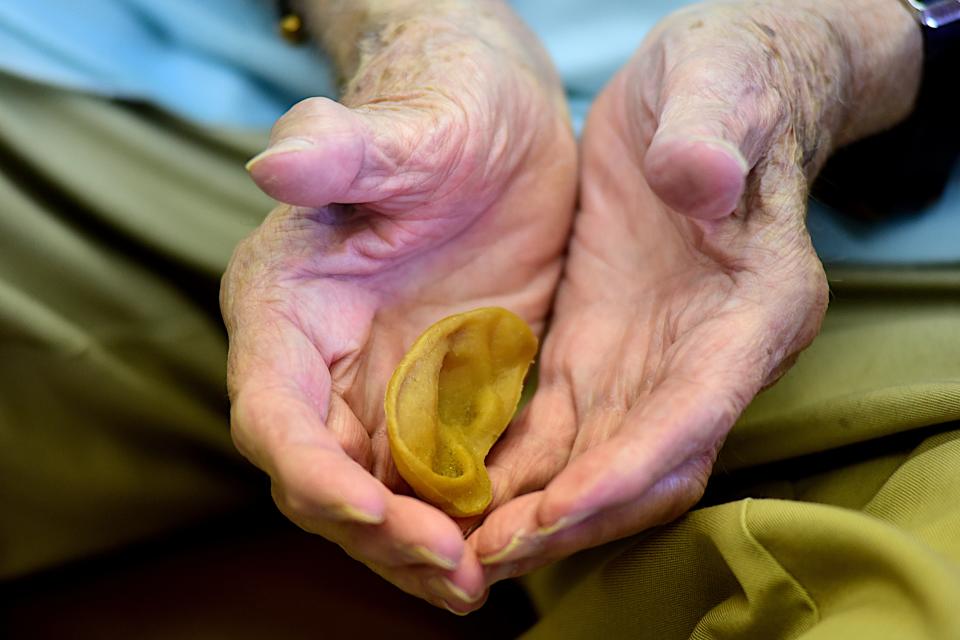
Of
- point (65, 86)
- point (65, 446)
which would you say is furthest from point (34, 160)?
point (65, 446)

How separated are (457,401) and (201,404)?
437 millimetres

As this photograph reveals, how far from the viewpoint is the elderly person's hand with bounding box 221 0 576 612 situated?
0.68 metres

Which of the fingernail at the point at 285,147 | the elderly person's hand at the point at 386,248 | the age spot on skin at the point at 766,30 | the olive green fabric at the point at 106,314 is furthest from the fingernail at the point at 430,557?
the age spot on skin at the point at 766,30

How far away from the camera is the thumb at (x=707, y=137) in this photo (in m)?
0.71

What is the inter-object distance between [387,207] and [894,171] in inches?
30.7

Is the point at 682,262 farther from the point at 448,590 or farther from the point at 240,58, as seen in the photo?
the point at 240,58

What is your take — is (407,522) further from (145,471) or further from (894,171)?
(894,171)

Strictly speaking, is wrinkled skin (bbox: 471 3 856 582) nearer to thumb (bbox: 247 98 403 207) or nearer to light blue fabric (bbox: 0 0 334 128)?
thumb (bbox: 247 98 403 207)

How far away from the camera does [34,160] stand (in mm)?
1026

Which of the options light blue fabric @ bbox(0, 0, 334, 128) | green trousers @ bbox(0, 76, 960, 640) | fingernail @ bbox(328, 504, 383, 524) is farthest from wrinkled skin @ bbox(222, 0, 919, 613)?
light blue fabric @ bbox(0, 0, 334, 128)

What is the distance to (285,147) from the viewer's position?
2.36 ft

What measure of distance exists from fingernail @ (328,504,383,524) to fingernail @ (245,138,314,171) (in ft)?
1.02

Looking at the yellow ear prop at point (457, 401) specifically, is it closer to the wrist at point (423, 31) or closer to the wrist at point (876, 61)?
the wrist at point (423, 31)

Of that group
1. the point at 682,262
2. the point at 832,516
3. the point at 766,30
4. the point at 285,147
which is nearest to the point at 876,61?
the point at 766,30
